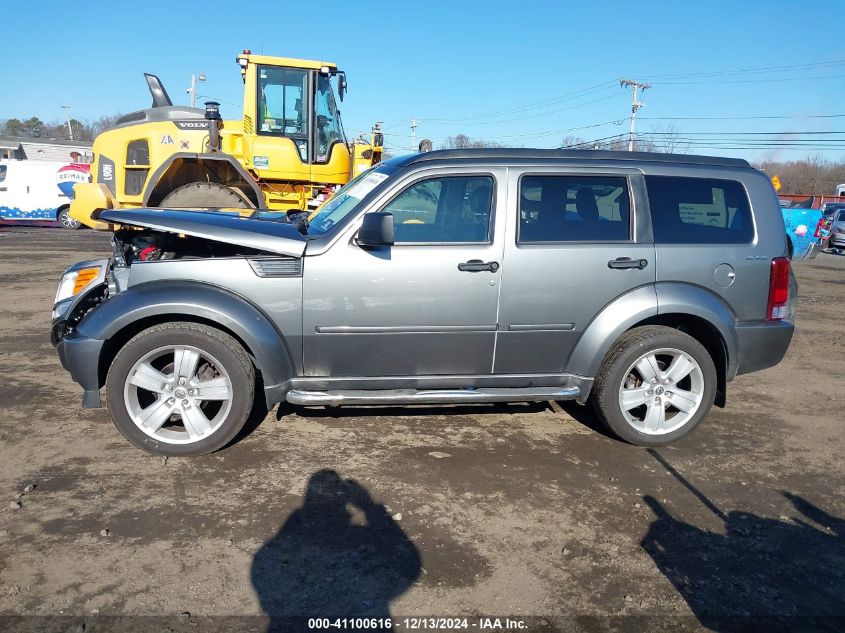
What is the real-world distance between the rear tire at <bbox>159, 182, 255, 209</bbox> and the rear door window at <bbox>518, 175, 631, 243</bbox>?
5.82 meters

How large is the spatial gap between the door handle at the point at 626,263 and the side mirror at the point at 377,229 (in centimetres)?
156

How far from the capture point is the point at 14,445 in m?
4.02

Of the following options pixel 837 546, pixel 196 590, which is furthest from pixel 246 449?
pixel 837 546

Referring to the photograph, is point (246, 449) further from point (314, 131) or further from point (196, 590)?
point (314, 131)

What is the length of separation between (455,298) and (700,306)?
1.76 m

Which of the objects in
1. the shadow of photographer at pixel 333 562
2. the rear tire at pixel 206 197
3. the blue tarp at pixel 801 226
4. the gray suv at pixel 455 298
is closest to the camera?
the shadow of photographer at pixel 333 562

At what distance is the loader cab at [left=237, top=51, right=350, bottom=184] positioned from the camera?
9664 millimetres

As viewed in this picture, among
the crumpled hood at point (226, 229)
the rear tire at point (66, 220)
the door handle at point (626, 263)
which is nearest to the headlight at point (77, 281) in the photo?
the crumpled hood at point (226, 229)

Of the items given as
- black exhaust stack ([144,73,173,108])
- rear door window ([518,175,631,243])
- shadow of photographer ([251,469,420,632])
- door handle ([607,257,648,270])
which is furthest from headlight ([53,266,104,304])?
black exhaust stack ([144,73,173,108])

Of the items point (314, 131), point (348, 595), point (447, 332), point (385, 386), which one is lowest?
point (348, 595)

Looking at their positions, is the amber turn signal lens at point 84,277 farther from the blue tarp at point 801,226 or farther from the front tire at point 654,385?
the blue tarp at point 801,226

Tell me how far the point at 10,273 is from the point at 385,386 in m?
9.82

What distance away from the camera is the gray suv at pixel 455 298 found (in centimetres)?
392

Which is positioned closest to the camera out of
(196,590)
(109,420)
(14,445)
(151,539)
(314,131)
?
(196,590)
